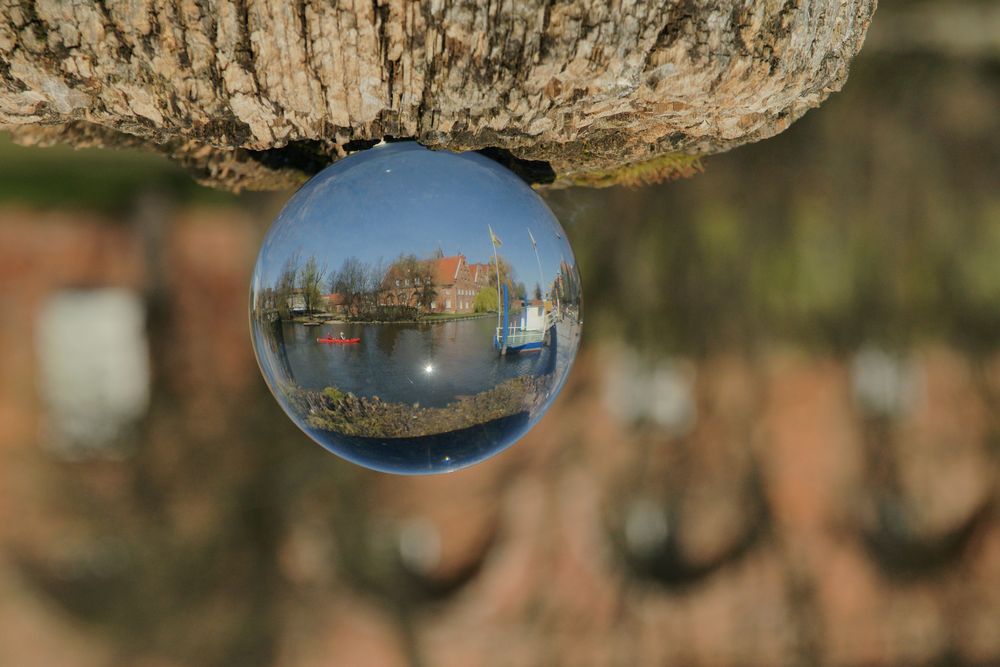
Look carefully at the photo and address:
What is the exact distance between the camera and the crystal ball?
1204mm

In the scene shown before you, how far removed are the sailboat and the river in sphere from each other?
0.01 metres

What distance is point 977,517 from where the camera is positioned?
5277 millimetres

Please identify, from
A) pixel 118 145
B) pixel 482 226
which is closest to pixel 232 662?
pixel 118 145

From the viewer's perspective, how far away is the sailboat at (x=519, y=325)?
1240 mm

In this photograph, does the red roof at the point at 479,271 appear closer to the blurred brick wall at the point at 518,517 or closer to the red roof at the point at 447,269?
the red roof at the point at 447,269

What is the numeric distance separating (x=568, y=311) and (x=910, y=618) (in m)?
4.66

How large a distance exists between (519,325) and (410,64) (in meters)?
0.37

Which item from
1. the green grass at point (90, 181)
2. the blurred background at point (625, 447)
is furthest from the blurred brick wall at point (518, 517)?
the green grass at point (90, 181)

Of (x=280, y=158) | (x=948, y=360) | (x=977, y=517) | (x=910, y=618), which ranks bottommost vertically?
(x=910, y=618)

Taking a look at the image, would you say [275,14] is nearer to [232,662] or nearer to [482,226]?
[482,226]

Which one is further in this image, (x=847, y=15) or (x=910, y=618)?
(x=910, y=618)

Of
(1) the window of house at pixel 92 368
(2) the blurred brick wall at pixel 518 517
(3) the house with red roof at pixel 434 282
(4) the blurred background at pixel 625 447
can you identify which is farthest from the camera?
(1) the window of house at pixel 92 368

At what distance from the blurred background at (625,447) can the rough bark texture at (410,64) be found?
12.7 ft

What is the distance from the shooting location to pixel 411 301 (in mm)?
1208
